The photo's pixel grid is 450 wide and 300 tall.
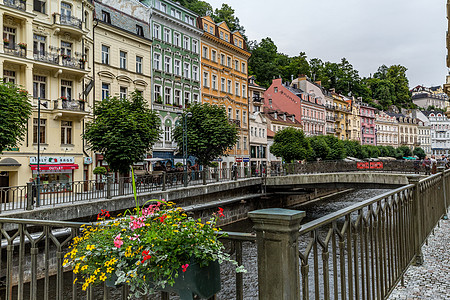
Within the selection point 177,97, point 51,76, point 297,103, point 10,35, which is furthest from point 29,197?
point 297,103

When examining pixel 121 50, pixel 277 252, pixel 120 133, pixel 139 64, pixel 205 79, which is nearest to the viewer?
pixel 277 252

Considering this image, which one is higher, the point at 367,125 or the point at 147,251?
the point at 367,125

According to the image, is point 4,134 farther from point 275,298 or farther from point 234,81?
point 234,81

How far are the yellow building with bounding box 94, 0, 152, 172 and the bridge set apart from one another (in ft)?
81.6

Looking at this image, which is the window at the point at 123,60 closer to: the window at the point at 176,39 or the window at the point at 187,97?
the window at the point at 176,39

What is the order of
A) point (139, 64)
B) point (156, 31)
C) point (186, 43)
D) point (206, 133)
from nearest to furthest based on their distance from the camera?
point (206, 133), point (139, 64), point (156, 31), point (186, 43)

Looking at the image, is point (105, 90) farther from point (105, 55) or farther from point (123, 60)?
point (123, 60)

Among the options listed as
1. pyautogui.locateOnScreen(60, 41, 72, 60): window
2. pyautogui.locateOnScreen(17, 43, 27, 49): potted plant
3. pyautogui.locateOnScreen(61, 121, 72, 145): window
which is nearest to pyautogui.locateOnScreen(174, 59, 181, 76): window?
pyautogui.locateOnScreen(60, 41, 72, 60): window

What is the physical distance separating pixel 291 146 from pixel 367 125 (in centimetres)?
5193

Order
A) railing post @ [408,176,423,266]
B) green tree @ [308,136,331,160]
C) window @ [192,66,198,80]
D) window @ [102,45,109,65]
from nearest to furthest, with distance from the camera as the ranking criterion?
railing post @ [408,176,423,266], window @ [102,45,109,65], window @ [192,66,198,80], green tree @ [308,136,331,160]

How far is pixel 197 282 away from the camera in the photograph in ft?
7.71

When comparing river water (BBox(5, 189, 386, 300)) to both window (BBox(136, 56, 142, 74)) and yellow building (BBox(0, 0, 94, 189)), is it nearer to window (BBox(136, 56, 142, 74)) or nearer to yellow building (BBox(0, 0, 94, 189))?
yellow building (BBox(0, 0, 94, 189))

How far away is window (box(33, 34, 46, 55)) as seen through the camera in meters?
23.3

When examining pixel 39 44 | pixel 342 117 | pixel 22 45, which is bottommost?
pixel 22 45
